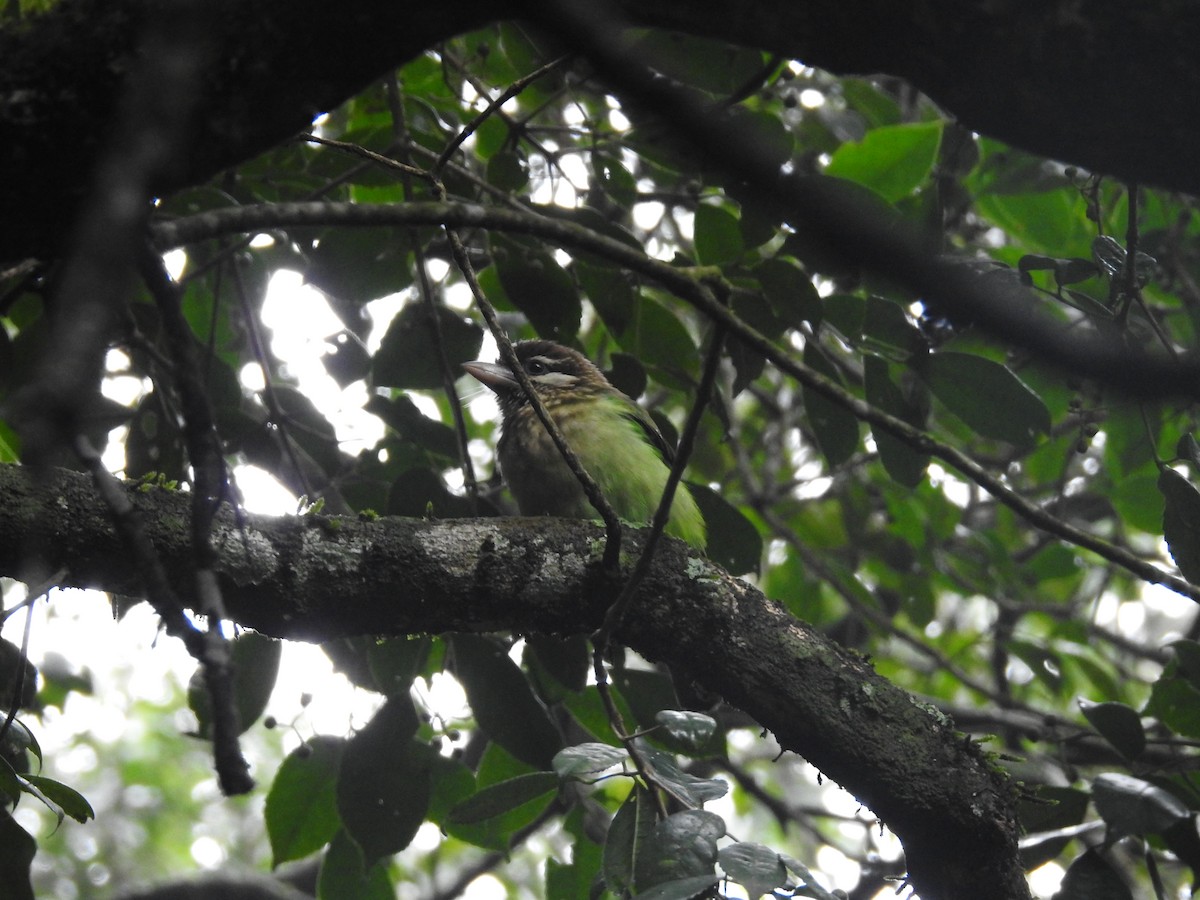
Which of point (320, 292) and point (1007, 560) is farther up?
point (320, 292)

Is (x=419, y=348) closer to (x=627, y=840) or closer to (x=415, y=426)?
(x=415, y=426)

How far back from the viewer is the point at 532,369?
4.89m

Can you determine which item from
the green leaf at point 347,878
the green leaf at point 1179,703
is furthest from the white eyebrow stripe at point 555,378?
the green leaf at point 1179,703

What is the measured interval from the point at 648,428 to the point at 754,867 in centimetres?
243

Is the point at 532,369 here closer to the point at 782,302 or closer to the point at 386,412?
the point at 386,412

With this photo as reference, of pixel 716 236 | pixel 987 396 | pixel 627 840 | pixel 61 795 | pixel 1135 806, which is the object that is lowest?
pixel 1135 806

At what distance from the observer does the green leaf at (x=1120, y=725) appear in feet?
10.6

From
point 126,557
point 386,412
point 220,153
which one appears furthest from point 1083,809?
point 220,153

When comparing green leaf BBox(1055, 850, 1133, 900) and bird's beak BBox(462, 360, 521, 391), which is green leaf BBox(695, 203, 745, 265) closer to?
bird's beak BBox(462, 360, 521, 391)

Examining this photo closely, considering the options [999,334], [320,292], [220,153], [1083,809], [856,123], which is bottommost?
[1083,809]

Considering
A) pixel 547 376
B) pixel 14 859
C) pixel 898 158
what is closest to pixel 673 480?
pixel 14 859

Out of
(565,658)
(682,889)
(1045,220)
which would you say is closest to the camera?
(682,889)

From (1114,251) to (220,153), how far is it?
7.74 ft

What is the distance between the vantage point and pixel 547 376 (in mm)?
4789
